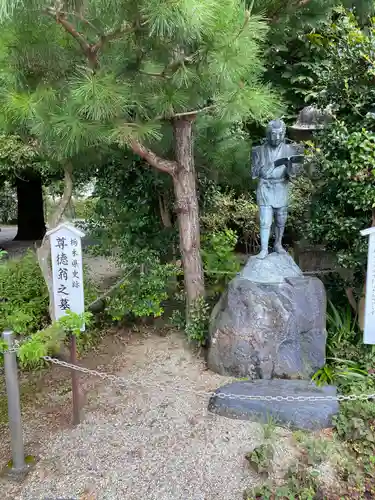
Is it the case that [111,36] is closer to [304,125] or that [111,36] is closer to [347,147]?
[347,147]

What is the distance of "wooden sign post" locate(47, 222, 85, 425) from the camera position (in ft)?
10.7

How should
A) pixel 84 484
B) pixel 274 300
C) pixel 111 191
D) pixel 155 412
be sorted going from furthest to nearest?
pixel 111 191 → pixel 274 300 → pixel 155 412 → pixel 84 484

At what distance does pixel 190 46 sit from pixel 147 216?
2.36 m

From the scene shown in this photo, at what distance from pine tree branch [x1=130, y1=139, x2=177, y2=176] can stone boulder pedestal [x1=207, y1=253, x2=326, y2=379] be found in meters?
1.26

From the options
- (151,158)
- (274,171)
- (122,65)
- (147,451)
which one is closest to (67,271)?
(151,158)

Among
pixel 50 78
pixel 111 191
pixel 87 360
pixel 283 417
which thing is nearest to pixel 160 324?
pixel 87 360

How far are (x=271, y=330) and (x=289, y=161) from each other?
1556 mm

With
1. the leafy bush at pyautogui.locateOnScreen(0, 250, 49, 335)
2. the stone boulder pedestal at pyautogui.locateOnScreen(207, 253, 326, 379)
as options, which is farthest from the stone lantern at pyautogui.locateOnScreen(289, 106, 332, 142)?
the leafy bush at pyautogui.locateOnScreen(0, 250, 49, 335)

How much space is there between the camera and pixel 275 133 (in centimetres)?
386

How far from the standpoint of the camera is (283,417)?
3.14 m

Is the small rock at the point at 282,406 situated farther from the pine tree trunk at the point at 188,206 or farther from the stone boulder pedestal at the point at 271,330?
the pine tree trunk at the point at 188,206

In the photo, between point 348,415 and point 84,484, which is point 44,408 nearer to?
point 84,484

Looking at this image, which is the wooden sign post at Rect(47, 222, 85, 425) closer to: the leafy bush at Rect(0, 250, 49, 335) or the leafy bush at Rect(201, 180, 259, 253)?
the leafy bush at Rect(0, 250, 49, 335)

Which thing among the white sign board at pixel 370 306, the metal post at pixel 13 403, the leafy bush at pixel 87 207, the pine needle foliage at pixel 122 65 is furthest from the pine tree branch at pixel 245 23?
the leafy bush at pixel 87 207
